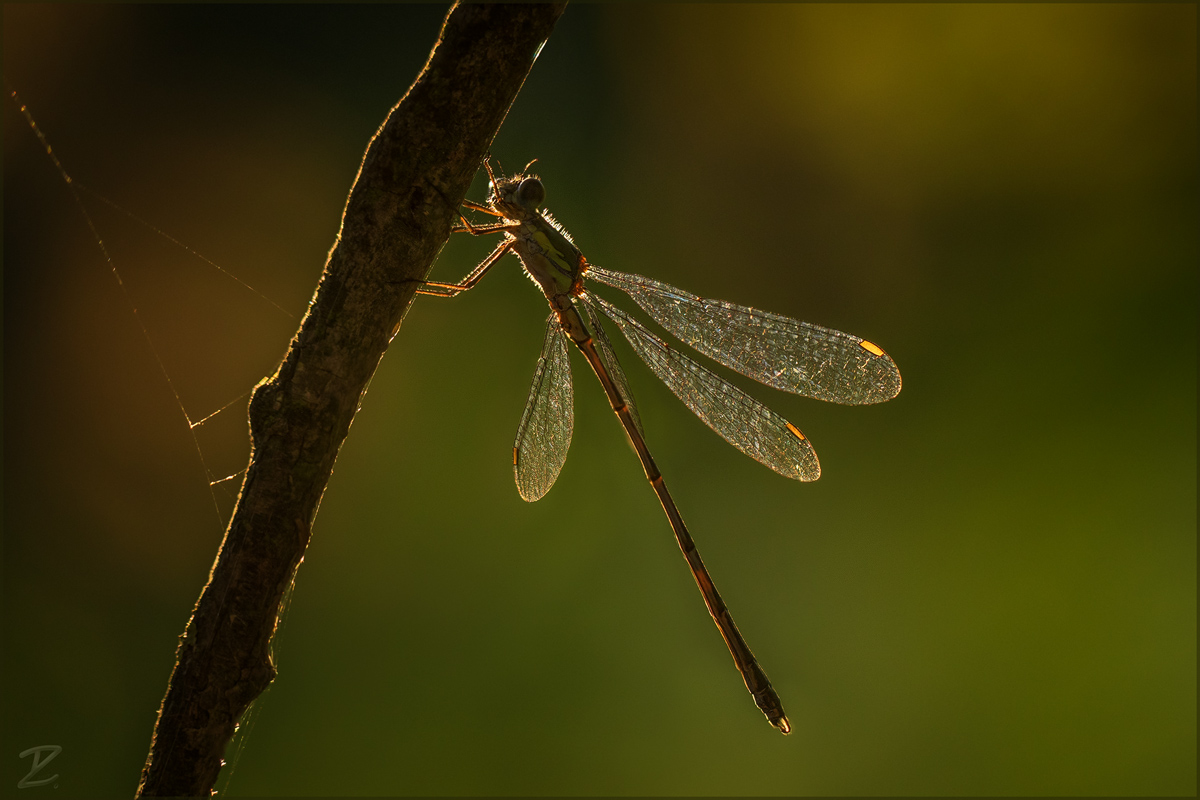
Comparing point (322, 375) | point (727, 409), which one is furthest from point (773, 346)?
point (322, 375)

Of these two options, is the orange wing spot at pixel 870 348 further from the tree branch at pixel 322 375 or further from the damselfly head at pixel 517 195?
the tree branch at pixel 322 375

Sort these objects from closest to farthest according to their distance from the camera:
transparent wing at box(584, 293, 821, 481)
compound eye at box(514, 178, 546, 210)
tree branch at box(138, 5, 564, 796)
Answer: tree branch at box(138, 5, 564, 796) → compound eye at box(514, 178, 546, 210) → transparent wing at box(584, 293, 821, 481)

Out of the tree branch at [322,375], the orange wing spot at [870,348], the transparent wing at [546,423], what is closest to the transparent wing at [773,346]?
the orange wing spot at [870,348]

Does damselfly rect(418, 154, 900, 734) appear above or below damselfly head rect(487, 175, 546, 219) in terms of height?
below

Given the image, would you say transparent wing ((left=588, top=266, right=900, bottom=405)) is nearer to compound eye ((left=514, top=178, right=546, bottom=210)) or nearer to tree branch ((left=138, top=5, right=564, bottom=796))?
compound eye ((left=514, top=178, right=546, bottom=210))

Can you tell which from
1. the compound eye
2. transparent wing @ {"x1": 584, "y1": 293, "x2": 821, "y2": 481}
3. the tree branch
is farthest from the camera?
transparent wing @ {"x1": 584, "y1": 293, "x2": 821, "y2": 481}

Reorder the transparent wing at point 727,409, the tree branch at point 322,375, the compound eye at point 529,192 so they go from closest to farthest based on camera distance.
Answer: the tree branch at point 322,375 → the compound eye at point 529,192 → the transparent wing at point 727,409

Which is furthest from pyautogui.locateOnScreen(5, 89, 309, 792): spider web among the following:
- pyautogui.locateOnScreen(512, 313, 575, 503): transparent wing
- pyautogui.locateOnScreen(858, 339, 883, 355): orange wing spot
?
pyautogui.locateOnScreen(858, 339, 883, 355): orange wing spot
